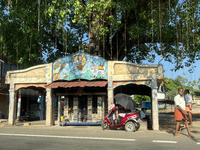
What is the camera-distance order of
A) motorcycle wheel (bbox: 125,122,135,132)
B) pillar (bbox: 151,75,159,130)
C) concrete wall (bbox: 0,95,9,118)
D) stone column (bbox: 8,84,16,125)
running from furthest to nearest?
concrete wall (bbox: 0,95,9,118) → stone column (bbox: 8,84,16,125) → pillar (bbox: 151,75,159,130) → motorcycle wheel (bbox: 125,122,135,132)

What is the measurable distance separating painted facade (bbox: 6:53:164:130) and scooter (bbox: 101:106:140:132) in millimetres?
1175

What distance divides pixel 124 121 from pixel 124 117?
22 centimetres

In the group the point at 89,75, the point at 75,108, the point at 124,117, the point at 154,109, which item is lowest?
the point at 124,117

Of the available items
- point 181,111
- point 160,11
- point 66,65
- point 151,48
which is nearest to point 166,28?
point 160,11

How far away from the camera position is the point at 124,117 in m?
11.5

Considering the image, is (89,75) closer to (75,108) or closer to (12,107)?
(75,108)

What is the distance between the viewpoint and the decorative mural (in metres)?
14.1

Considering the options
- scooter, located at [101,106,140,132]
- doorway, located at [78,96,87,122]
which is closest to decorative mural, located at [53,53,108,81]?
scooter, located at [101,106,140,132]

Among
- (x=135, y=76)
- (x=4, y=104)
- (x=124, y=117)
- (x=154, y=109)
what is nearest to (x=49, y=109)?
(x=124, y=117)

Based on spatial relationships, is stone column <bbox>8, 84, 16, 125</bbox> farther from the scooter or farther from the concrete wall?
the concrete wall

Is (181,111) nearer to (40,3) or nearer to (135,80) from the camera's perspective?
(135,80)

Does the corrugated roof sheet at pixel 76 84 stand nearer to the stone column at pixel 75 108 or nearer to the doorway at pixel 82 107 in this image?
the stone column at pixel 75 108

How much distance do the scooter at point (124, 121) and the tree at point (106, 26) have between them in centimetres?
549

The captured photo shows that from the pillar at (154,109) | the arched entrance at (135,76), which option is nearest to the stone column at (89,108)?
the arched entrance at (135,76)
